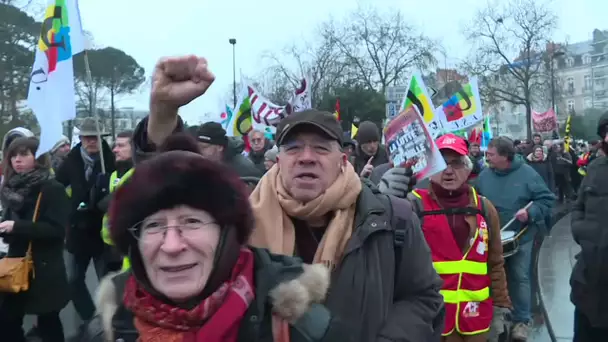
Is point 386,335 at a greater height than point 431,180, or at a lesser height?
lesser

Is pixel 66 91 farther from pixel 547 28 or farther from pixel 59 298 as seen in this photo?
pixel 547 28

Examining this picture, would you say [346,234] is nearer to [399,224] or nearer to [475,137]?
[399,224]

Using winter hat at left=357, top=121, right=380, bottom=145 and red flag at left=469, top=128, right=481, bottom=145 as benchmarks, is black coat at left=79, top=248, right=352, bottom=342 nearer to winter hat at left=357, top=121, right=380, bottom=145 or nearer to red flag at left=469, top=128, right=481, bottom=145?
winter hat at left=357, top=121, right=380, bottom=145

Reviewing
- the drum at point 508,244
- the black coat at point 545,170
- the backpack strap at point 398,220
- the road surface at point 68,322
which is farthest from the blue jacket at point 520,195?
the black coat at point 545,170

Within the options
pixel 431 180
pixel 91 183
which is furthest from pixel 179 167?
pixel 91 183

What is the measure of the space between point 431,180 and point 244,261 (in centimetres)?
282

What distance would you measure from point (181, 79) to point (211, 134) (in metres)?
2.76

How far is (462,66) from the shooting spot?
45.8 meters

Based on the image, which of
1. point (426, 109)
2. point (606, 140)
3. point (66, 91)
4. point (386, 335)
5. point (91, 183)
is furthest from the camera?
point (91, 183)

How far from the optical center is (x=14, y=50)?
2820 centimetres

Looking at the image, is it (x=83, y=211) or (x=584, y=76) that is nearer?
(x=83, y=211)

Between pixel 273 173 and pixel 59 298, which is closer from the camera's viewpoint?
pixel 273 173

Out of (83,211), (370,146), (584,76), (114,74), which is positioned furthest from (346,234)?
(584,76)

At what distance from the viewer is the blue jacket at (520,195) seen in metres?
7.09
